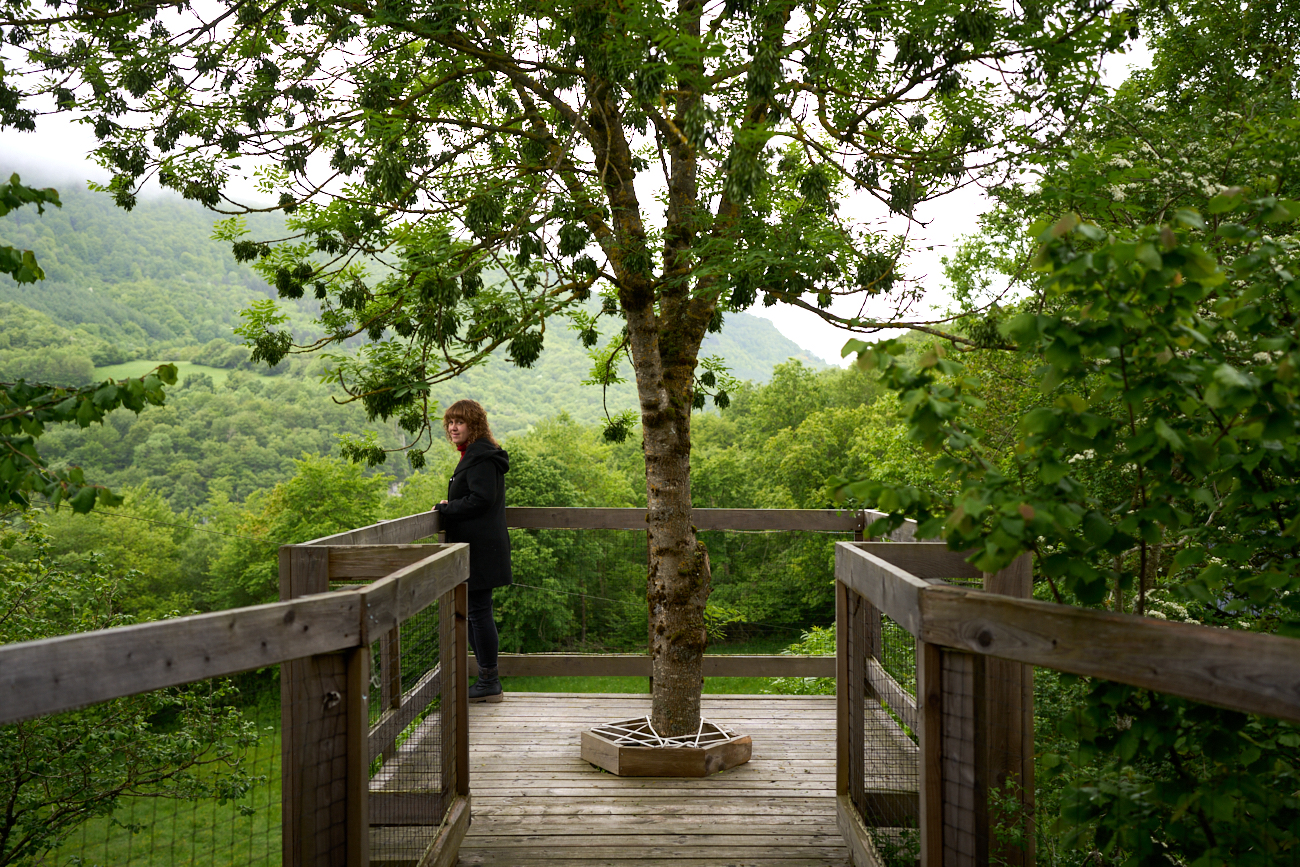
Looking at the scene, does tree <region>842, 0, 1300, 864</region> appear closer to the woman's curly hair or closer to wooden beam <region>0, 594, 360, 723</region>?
wooden beam <region>0, 594, 360, 723</region>

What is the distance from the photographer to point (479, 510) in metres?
5.17

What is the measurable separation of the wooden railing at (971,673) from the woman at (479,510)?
2.31m

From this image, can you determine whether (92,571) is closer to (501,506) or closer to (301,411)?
(501,506)

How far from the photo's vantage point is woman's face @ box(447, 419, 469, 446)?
5293 millimetres

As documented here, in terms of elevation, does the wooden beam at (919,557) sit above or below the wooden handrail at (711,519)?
above

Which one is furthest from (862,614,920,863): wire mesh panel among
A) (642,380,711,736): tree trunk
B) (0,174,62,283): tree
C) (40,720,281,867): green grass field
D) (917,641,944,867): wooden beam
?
(40,720,281,867): green grass field

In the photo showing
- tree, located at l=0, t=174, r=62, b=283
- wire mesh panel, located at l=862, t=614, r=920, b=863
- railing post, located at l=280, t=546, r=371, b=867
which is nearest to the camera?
railing post, located at l=280, t=546, r=371, b=867

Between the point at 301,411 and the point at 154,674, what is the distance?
155 ft

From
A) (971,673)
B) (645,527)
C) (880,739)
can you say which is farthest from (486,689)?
(971,673)

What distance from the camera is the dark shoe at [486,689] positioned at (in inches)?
224

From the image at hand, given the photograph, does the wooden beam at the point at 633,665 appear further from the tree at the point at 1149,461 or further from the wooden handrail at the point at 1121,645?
the tree at the point at 1149,461

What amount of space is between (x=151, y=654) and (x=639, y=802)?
9.88ft

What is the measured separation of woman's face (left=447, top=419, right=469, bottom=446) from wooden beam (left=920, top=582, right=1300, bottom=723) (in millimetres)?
3652

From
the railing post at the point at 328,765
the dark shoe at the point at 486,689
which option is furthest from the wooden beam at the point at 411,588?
the dark shoe at the point at 486,689
